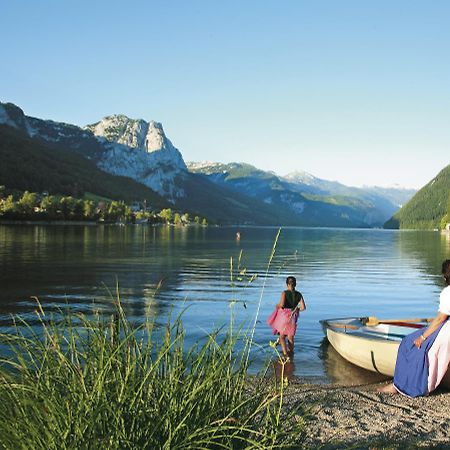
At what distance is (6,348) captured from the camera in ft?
54.2

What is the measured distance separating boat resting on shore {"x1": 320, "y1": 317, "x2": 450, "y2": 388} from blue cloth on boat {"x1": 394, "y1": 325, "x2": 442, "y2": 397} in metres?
1.96

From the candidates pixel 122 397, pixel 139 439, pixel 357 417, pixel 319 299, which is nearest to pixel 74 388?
pixel 122 397

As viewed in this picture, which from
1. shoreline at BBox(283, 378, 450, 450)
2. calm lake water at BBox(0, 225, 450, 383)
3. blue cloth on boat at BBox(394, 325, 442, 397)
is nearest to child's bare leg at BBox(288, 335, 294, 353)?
calm lake water at BBox(0, 225, 450, 383)

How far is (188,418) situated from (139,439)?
0.47 m

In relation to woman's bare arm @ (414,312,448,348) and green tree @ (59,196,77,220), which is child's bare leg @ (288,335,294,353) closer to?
woman's bare arm @ (414,312,448,348)

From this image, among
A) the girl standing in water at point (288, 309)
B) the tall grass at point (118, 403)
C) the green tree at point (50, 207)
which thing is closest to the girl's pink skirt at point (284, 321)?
the girl standing in water at point (288, 309)

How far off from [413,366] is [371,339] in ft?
11.0

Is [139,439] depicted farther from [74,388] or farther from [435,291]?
[435,291]

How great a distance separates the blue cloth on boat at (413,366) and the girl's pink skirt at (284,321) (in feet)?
15.2

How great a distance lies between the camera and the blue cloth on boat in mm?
11148

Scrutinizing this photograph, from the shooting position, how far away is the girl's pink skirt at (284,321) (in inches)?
642

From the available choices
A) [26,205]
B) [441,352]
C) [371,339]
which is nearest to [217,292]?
[371,339]

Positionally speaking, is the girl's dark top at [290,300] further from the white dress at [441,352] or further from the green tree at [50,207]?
the green tree at [50,207]

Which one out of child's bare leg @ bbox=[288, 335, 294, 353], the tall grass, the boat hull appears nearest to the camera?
the tall grass
